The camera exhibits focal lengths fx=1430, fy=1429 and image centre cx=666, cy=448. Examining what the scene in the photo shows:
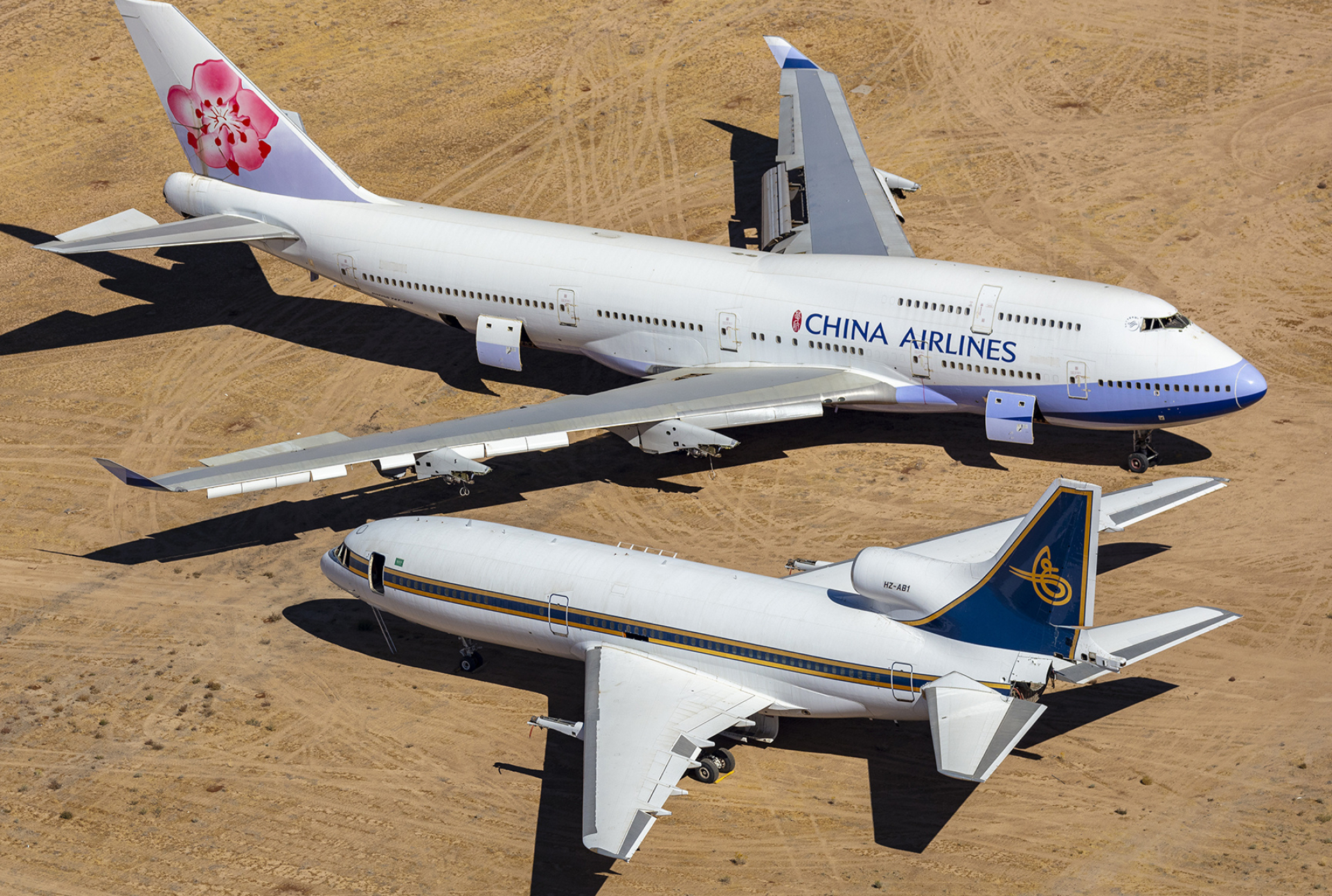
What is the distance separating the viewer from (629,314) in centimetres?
5112

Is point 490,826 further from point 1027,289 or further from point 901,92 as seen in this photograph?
point 901,92

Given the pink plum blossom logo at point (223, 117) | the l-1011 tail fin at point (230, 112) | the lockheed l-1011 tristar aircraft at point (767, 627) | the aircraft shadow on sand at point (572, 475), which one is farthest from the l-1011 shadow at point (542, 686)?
the pink plum blossom logo at point (223, 117)

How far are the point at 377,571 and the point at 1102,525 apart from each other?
20.9 m

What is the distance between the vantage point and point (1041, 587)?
33812mm

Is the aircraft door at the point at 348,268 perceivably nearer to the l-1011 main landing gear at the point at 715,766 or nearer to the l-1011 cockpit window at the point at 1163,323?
the l-1011 main landing gear at the point at 715,766

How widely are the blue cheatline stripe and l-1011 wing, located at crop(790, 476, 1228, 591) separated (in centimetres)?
341

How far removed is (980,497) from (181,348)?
33476 millimetres

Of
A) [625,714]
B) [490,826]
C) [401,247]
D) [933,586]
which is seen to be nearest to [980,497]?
[933,586]

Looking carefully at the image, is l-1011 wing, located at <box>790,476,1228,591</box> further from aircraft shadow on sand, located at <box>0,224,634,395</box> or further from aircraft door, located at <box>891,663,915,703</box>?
aircraft shadow on sand, located at <box>0,224,634,395</box>

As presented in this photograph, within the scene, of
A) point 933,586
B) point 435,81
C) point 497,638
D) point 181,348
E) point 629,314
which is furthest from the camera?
point 435,81

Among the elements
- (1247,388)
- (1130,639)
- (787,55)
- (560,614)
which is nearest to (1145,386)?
(1247,388)

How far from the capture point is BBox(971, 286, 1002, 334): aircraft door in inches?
1855

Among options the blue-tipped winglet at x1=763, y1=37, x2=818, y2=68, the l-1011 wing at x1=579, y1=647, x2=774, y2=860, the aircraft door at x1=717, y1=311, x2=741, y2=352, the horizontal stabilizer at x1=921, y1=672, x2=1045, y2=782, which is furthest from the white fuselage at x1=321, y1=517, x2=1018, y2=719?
→ the blue-tipped winglet at x1=763, y1=37, x2=818, y2=68

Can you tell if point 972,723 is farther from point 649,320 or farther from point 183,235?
point 183,235
